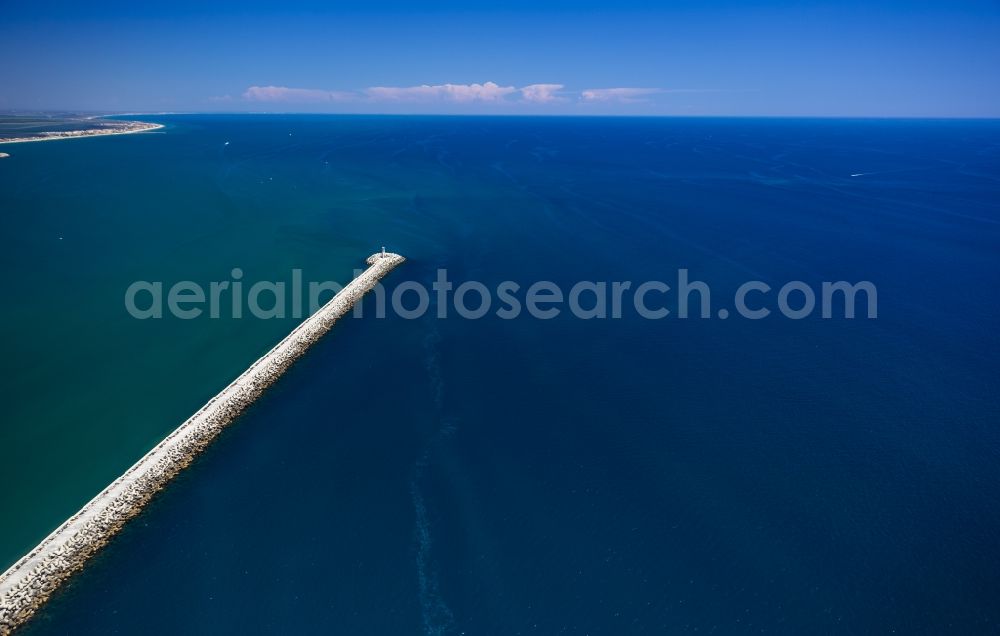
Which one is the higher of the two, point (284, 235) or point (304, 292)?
point (284, 235)

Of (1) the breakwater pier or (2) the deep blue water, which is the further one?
(2) the deep blue water

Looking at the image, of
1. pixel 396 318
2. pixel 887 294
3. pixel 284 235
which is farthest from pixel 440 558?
pixel 284 235

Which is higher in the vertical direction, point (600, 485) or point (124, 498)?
point (124, 498)

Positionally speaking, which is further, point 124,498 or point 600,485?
point 600,485

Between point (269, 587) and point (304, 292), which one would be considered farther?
point (304, 292)

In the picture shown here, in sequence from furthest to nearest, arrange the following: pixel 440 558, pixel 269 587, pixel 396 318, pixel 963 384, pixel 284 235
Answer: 1. pixel 284 235
2. pixel 396 318
3. pixel 963 384
4. pixel 440 558
5. pixel 269 587

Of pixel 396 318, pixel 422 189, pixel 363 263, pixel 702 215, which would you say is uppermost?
pixel 422 189

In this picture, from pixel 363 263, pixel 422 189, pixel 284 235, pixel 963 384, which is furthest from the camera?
pixel 422 189

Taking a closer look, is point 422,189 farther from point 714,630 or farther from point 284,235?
point 714,630
